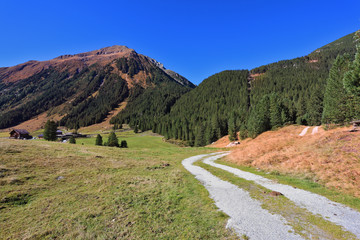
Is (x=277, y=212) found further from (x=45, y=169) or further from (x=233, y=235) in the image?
(x=45, y=169)

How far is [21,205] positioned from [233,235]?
14026mm

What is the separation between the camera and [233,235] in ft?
18.1

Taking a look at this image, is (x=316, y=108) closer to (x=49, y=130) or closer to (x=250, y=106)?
(x=250, y=106)

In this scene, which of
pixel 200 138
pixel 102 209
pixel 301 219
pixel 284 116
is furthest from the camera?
pixel 200 138

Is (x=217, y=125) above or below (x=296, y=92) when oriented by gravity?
below

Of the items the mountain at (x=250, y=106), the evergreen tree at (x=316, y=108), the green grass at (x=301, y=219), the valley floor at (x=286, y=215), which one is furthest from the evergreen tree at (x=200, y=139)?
the green grass at (x=301, y=219)

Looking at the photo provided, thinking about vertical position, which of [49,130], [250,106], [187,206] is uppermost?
[250,106]

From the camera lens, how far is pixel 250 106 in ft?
433

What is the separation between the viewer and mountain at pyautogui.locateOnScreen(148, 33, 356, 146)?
6650 centimetres

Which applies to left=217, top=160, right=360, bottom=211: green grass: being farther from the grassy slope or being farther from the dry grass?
the grassy slope

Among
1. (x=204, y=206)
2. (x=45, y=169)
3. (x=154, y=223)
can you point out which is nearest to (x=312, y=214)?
(x=204, y=206)

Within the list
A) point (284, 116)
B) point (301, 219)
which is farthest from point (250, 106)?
point (301, 219)

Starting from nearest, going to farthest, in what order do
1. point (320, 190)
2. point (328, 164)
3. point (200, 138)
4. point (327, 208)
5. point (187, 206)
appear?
point (327, 208) < point (187, 206) < point (320, 190) < point (328, 164) < point (200, 138)

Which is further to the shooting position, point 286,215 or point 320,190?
point 320,190
